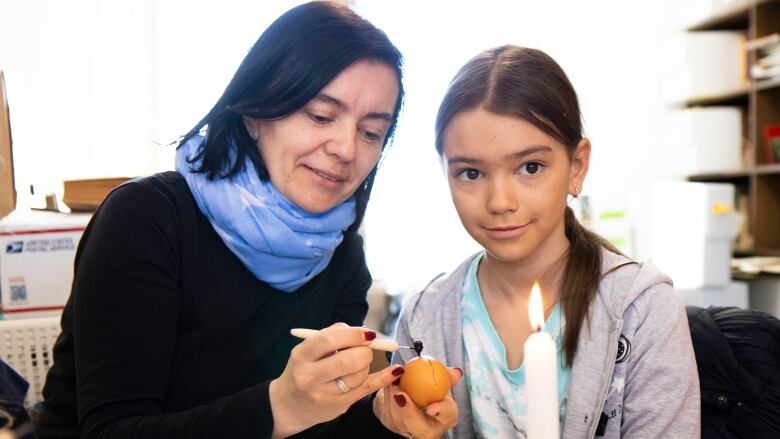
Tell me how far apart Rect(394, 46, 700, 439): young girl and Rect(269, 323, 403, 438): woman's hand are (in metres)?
0.38

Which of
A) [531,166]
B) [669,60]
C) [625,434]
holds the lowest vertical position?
[625,434]

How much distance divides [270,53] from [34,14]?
217 cm

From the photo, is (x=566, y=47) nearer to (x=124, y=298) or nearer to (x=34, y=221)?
(x=34, y=221)

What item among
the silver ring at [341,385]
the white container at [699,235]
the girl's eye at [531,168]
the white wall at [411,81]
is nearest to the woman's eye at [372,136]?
the girl's eye at [531,168]

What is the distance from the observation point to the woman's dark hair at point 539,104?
3.52ft

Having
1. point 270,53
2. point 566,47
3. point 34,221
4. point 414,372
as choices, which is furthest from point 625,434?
point 566,47

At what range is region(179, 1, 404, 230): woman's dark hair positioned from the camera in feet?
3.44

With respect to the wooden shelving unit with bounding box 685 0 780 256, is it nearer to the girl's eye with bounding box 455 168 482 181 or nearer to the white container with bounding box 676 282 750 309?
the white container with bounding box 676 282 750 309

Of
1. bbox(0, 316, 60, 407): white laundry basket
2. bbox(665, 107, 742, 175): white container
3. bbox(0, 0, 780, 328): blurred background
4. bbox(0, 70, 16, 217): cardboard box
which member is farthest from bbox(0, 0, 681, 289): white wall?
bbox(0, 316, 60, 407): white laundry basket

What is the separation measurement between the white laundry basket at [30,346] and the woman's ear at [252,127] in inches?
29.5

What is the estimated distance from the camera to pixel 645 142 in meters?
3.56

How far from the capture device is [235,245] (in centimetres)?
111

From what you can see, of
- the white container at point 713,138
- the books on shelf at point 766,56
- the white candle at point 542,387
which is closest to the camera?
the white candle at point 542,387

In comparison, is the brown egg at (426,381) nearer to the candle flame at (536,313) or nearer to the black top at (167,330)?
the black top at (167,330)
